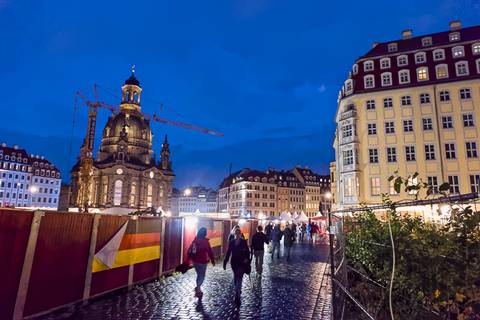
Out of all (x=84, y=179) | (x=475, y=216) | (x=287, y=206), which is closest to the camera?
(x=475, y=216)

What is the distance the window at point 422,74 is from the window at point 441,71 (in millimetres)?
1115

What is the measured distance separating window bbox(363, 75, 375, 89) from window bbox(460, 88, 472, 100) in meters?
9.36

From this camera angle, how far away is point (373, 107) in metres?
41.2

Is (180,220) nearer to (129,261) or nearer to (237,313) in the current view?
(129,261)

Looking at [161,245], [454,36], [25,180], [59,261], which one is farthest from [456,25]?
[25,180]

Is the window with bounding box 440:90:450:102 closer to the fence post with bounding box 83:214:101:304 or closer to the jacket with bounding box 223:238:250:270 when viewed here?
the jacket with bounding box 223:238:250:270

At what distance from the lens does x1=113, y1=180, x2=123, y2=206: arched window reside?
93.1 m

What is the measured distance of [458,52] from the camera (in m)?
39.1

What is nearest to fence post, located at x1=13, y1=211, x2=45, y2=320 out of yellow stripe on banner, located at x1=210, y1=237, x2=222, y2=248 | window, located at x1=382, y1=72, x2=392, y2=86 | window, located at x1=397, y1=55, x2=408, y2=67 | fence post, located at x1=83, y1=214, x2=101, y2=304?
fence post, located at x1=83, y1=214, x2=101, y2=304

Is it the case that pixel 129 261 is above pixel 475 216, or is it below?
below

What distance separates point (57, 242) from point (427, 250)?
8.12 m

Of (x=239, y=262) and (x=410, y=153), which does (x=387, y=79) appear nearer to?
(x=410, y=153)

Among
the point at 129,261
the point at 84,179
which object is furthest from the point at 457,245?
the point at 84,179

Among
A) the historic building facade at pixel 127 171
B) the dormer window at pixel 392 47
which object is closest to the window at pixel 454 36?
the dormer window at pixel 392 47
